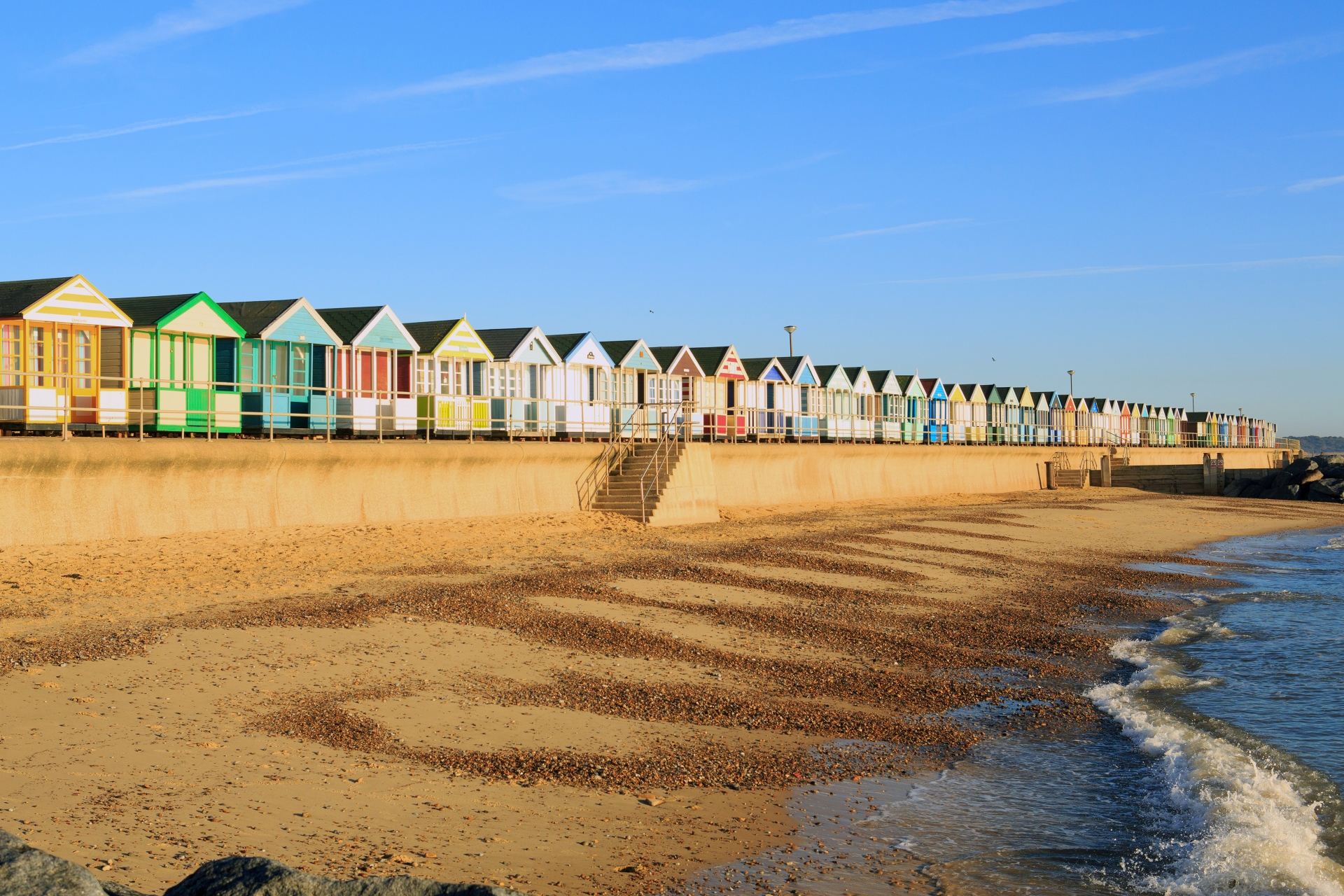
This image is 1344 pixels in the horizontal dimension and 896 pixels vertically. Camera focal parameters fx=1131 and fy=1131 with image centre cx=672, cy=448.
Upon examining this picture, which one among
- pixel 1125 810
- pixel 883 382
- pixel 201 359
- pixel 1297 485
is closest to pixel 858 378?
pixel 883 382

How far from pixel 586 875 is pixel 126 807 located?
9.26ft

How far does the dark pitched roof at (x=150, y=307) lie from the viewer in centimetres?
2388

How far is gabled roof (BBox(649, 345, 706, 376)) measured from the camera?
42750 millimetres

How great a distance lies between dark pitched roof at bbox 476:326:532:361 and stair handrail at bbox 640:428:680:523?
20.1 ft

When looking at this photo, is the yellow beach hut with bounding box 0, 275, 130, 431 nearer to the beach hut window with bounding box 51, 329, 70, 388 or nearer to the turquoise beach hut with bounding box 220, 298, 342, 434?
the beach hut window with bounding box 51, 329, 70, 388

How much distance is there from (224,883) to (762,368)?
148ft

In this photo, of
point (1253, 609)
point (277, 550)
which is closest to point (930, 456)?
point (1253, 609)

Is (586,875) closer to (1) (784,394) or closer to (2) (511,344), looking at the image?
(2) (511,344)

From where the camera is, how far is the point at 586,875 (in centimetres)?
646

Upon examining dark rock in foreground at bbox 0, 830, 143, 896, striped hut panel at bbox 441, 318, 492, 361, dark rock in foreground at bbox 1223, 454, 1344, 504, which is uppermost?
striped hut panel at bbox 441, 318, 492, 361

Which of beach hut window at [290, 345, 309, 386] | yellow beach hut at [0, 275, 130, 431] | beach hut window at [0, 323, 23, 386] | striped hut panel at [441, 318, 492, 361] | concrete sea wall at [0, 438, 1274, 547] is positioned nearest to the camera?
concrete sea wall at [0, 438, 1274, 547]

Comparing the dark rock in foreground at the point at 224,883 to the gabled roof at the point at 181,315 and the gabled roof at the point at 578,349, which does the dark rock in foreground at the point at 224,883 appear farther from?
the gabled roof at the point at 578,349

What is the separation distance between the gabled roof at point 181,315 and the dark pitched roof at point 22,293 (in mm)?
1645

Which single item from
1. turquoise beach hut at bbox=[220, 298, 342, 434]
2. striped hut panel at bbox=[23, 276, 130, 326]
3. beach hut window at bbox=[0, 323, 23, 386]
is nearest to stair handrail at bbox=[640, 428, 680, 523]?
turquoise beach hut at bbox=[220, 298, 342, 434]
